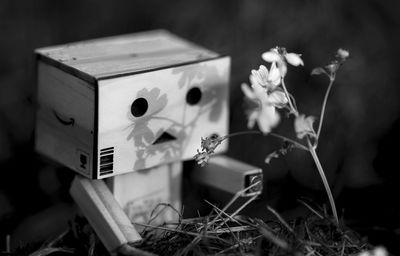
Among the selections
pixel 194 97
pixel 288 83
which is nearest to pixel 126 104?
pixel 194 97

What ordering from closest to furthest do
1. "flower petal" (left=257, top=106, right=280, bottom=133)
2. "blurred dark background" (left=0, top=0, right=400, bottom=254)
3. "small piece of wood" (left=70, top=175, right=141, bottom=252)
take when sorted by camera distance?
1. "flower petal" (left=257, top=106, right=280, bottom=133)
2. "small piece of wood" (left=70, top=175, right=141, bottom=252)
3. "blurred dark background" (left=0, top=0, right=400, bottom=254)

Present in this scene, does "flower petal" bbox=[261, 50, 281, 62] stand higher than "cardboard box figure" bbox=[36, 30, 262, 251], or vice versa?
"flower petal" bbox=[261, 50, 281, 62]

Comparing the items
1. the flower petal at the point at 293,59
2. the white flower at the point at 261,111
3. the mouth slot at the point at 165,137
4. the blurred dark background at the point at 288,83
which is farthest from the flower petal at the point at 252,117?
the blurred dark background at the point at 288,83

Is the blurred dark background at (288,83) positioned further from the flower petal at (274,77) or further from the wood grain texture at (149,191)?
the flower petal at (274,77)

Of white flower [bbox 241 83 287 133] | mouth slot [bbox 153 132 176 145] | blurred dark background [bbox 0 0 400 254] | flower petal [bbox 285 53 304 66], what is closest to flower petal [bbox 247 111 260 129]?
white flower [bbox 241 83 287 133]

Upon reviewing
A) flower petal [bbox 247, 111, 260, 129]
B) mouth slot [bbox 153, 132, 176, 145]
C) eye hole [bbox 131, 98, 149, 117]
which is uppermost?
flower petal [bbox 247, 111, 260, 129]

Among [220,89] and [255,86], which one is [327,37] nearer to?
[220,89]

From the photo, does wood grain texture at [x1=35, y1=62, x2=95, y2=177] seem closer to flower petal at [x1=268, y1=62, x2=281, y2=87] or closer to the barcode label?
the barcode label
